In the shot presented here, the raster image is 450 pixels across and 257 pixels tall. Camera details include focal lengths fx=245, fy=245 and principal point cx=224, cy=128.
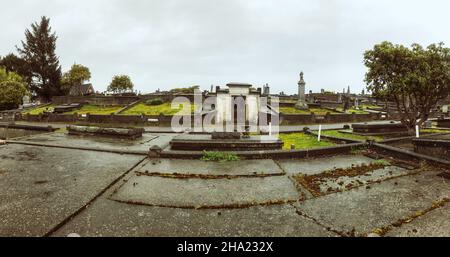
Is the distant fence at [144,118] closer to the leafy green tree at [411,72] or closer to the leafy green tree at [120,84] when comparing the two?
the leafy green tree at [411,72]

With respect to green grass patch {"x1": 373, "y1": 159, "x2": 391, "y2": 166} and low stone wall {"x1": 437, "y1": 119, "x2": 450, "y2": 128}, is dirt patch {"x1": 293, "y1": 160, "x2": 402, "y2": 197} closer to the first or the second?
green grass patch {"x1": 373, "y1": 159, "x2": 391, "y2": 166}

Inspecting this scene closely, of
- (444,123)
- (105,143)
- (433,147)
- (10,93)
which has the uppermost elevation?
(10,93)

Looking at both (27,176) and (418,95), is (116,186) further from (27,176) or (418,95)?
(418,95)

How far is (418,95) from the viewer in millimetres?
14742

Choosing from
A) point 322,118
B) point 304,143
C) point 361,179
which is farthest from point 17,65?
point 361,179

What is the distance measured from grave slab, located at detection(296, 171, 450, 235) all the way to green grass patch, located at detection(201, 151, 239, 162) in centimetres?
477

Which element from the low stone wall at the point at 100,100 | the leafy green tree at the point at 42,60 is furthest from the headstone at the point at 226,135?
the leafy green tree at the point at 42,60

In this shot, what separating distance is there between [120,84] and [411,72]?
206ft

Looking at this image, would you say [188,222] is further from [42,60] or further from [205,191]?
[42,60]

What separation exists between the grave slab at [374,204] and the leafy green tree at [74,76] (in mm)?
66652

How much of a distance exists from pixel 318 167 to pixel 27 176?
973cm

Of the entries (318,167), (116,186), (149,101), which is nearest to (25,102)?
(149,101)

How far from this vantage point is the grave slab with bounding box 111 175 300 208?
18.9 ft

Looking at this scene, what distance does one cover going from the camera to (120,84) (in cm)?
6353
